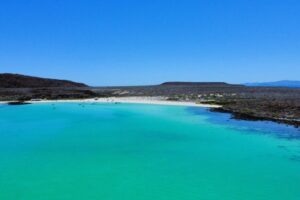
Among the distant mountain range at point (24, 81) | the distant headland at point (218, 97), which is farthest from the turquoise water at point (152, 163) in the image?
the distant mountain range at point (24, 81)

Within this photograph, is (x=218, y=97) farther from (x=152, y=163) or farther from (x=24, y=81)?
(x=24, y=81)

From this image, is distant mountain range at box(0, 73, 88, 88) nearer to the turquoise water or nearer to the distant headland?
the distant headland

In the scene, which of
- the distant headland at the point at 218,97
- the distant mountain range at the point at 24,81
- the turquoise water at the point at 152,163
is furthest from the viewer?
the distant mountain range at the point at 24,81

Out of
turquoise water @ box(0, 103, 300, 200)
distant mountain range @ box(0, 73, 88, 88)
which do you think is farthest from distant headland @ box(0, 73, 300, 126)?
turquoise water @ box(0, 103, 300, 200)

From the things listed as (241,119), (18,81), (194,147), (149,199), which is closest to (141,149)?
(194,147)

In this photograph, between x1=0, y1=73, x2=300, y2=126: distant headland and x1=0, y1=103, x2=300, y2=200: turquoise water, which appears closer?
x1=0, y1=103, x2=300, y2=200: turquoise water

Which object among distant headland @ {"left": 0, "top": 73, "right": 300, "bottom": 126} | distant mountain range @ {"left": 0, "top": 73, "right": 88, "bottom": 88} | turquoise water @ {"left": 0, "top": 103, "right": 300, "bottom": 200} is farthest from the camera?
distant mountain range @ {"left": 0, "top": 73, "right": 88, "bottom": 88}

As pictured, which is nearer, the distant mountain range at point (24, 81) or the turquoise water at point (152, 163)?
the turquoise water at point (152, 163)

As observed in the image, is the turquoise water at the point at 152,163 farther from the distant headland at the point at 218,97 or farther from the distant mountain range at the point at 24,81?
the distant mountain range at the point at 24,81
